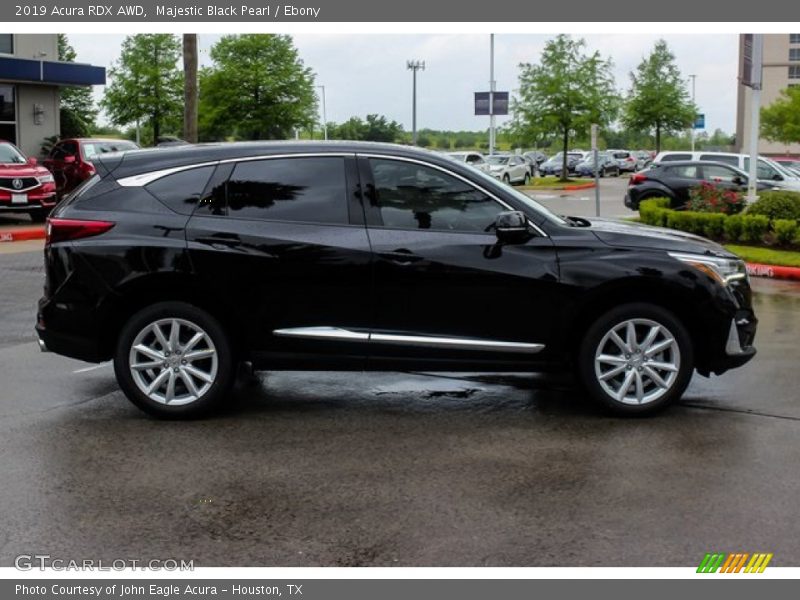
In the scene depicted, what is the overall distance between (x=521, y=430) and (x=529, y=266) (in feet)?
3.53

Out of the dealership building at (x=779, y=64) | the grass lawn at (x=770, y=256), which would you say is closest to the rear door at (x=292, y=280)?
the grass lawn at (x=770, y=256)

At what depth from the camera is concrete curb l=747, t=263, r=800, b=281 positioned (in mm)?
14602

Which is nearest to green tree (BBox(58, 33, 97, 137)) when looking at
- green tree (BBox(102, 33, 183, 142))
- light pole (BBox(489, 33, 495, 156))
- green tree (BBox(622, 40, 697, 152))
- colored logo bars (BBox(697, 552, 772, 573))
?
green tree (BBox(102, 33, 183, 142))

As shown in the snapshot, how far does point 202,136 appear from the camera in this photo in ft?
179

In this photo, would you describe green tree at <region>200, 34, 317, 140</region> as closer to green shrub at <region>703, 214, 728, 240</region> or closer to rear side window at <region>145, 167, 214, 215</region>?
green shrub at <region>703, 214, 728, 240</region>

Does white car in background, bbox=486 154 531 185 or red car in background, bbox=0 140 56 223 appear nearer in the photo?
red car in background, bbox=0 140 56 223

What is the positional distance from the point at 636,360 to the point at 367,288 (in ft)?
6.02

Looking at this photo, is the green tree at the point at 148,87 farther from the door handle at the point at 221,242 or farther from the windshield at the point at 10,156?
the door handle at the point at 221,242

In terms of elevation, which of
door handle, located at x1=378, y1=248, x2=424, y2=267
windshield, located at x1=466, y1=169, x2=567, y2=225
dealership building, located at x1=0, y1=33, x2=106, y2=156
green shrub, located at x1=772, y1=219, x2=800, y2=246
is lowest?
green shrub, located at x1=772, y1=219, x2=800, y2=246

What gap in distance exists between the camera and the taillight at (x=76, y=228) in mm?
6977

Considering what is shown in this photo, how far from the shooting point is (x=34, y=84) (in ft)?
104

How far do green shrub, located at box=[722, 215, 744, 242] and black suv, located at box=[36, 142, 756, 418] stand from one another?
10615 millimetres

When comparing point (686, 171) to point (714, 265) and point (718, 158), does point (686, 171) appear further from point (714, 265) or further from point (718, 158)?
point (714, 265)

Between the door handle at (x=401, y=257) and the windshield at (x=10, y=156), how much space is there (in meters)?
17.6
